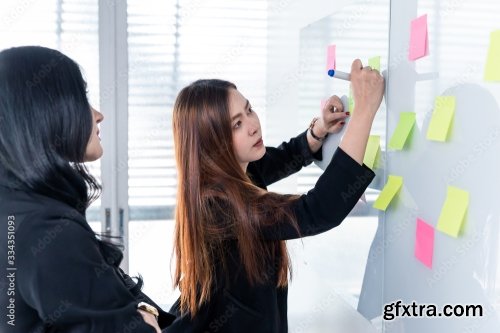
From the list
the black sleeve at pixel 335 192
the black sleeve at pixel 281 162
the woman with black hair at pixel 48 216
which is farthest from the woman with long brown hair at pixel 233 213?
the woman with black hair at pixel 48 216

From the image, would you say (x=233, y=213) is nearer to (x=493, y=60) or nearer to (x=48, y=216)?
(x=48, y=216)

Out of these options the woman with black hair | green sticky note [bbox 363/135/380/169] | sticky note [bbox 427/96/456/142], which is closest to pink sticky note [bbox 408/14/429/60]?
sticky note [bbox 427/96/456/142]

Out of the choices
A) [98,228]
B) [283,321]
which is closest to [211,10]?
[98,228]

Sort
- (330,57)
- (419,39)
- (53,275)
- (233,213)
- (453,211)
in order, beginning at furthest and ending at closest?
(330,57)
(233,213)
(419,39)
(453,211)
(53,275)

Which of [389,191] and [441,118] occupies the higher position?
[441,118]

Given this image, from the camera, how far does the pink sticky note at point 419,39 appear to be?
998mm

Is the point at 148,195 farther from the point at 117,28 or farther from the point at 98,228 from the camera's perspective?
the point at 117,28

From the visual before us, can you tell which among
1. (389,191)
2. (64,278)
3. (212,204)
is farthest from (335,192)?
(64,278)

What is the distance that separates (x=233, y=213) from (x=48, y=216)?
0.45 meters

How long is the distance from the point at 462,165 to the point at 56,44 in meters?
1.79

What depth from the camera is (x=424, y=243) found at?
1027mm

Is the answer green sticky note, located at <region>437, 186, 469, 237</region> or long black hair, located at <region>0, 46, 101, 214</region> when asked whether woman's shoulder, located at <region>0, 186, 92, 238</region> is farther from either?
green sticky note, located at <region>437, 186, 469, 237</region>

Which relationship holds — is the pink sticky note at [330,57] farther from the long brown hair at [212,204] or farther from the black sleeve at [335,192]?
the black sleeve at [335,192]

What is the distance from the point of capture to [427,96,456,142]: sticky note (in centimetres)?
92
